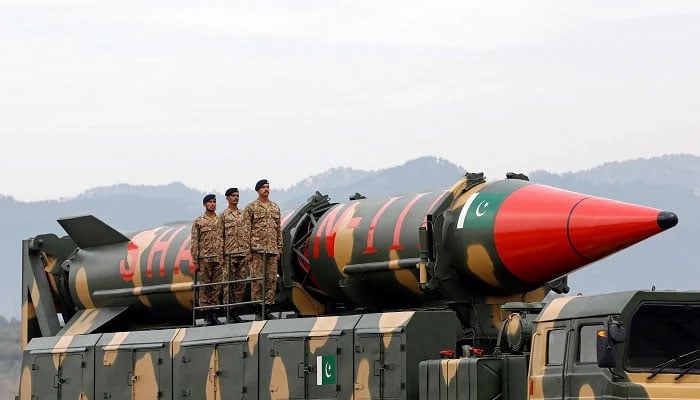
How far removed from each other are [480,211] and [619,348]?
3.64 metres

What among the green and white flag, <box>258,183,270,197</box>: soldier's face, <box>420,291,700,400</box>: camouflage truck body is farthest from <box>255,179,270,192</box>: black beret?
<box>420,291,700,400</box>: camouflage truck body

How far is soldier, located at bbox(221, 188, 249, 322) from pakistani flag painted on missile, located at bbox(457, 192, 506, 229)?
2785 millimetres

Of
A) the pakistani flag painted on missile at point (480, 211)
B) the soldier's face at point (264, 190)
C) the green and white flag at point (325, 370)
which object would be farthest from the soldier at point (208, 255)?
the pakistani flag painted on missile at point (480, 211)

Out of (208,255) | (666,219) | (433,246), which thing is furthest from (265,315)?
(666,219)

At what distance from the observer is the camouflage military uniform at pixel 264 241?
586 inches

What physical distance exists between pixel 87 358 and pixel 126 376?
2.40 feet

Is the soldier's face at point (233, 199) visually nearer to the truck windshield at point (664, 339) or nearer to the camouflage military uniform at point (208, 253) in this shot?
the camouflage military uniform at point (208, 253)

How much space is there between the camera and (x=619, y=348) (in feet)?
32.6

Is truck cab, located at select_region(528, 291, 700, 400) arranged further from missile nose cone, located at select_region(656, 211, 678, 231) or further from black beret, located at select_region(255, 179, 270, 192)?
black beret, located at select_region(255, 179, 270, 192)

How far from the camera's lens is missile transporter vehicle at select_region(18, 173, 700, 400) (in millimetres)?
10133

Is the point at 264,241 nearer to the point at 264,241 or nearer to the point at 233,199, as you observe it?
the point at 264,241

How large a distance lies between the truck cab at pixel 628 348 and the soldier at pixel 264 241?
487 centimetres

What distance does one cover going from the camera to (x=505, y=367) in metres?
11.6

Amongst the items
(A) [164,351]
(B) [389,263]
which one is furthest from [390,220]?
(A) [164,351]
